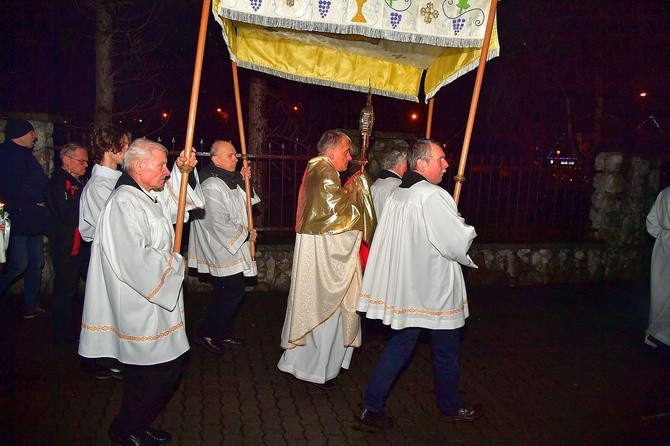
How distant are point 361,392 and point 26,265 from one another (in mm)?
3840

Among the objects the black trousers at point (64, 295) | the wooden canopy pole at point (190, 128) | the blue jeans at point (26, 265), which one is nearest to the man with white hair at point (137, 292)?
the wooden canopy pole at point (190, 128)

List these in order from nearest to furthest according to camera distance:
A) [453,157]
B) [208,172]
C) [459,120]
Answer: [208,172] < [453,157] < [459,120]

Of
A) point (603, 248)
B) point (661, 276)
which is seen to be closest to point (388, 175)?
point (661, 276)

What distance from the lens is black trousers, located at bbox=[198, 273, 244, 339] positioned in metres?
5.36

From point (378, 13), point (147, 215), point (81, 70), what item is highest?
point (81, 70)

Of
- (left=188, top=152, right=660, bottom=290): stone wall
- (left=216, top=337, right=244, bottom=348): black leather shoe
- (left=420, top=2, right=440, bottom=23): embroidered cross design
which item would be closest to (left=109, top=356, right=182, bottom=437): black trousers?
(left=216, top=337, right=244, bottom=348): black leather shoe

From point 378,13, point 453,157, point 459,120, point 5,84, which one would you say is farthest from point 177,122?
point 378,13

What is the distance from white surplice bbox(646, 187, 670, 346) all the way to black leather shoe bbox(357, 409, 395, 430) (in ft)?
10.7

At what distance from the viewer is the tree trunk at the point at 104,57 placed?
812 cm

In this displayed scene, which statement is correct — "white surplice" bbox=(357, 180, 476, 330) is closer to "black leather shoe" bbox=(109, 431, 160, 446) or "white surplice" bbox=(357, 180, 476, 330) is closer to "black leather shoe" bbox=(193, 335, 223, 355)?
"black leather shoe" bbox=(109, 431, 160, 446)

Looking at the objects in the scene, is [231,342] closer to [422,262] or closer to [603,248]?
[422,262]

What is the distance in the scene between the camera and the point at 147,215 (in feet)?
11.0

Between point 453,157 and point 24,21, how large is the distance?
34.7 feet

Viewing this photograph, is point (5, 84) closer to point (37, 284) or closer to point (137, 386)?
point (37, 284)
